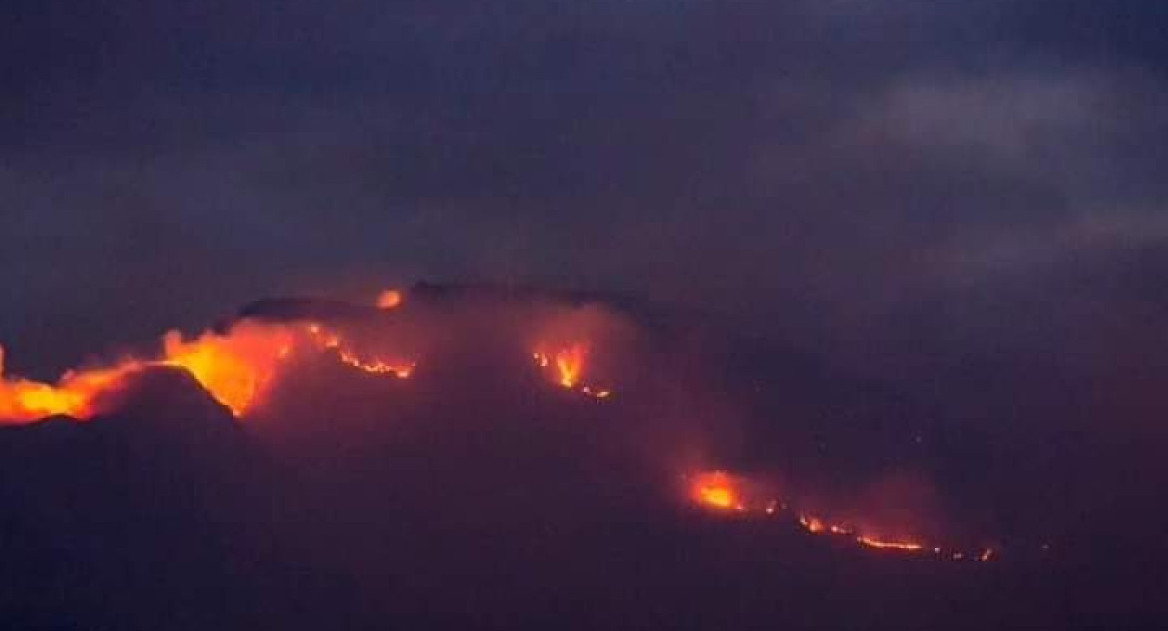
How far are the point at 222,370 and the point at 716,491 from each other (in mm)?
8949

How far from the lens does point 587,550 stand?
139 feet

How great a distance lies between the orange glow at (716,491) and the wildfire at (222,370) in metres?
5.51

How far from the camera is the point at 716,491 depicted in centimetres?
4338

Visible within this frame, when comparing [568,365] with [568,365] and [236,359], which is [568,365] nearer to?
[568,365]

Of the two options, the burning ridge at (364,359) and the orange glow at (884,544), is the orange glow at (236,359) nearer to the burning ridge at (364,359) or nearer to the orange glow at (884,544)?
the burning ridge at (364,359)

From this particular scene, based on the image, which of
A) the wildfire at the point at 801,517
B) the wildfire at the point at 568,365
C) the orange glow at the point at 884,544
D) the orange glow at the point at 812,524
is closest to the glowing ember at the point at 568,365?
the wildfire at the point at 568,365

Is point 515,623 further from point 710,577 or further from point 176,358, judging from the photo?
point 176,358

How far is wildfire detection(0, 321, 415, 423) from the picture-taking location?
43375 millimetres

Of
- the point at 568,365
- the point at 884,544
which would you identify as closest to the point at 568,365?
the point at 568,365

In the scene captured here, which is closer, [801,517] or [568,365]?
[801,517]

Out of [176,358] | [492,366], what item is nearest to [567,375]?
[492,366]

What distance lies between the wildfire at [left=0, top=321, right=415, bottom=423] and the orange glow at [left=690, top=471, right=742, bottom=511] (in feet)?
18.1

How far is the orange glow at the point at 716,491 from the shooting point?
4309cm

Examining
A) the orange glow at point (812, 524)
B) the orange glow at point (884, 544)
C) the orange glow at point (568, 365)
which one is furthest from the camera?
the orange glow at point (568, 365)
